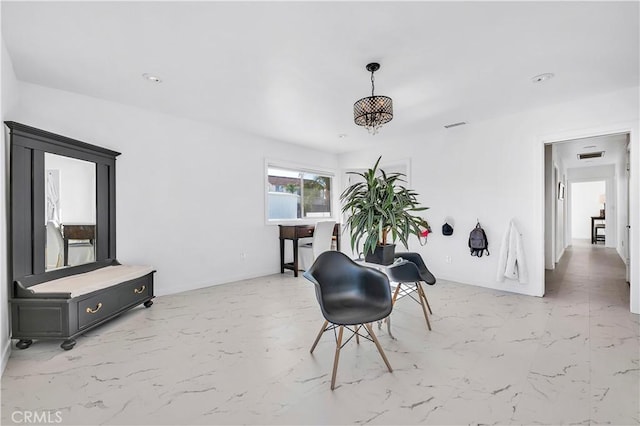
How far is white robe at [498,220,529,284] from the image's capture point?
395 centimetres

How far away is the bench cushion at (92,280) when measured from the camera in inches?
100

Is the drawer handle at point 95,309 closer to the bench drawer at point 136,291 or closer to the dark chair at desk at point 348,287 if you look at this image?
the bench drawer at point 136,291

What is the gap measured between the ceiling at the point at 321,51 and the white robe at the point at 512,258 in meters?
1.67

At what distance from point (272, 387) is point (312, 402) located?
Answer: 0.30 m

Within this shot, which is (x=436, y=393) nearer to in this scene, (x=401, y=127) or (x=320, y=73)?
(x=320, y=73)

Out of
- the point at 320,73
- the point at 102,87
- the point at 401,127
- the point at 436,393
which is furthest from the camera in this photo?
the point at 401,127

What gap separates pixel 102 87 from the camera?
3.15m

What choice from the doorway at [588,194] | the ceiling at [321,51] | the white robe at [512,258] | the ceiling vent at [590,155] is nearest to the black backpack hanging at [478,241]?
the white robe at [512,258]

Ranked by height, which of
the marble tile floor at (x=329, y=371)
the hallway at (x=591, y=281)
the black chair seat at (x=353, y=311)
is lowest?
the marble tile floor at (x=329, y=371)

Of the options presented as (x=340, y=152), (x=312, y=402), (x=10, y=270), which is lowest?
(x=312, y=402)

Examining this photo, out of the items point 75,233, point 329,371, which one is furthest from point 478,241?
point 75,233

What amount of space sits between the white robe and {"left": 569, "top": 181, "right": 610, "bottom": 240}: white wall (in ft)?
28.9

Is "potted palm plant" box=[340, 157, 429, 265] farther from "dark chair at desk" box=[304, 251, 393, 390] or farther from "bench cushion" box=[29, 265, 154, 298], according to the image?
"bench cushion" box=[29, 265, 154, 298]

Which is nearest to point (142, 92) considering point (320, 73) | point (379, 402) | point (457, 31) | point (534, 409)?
point (320, 73)
